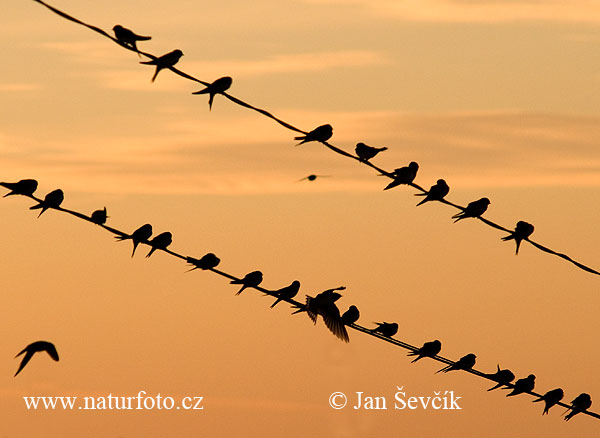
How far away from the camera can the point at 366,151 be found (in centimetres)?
2528

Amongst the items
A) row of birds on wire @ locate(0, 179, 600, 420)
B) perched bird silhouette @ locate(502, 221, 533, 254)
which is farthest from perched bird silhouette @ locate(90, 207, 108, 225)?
perched bird silhouette @ locate(502, 221, 533, 254)

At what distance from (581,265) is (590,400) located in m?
7.74

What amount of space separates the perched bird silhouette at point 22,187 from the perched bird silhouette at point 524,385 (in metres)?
9.06

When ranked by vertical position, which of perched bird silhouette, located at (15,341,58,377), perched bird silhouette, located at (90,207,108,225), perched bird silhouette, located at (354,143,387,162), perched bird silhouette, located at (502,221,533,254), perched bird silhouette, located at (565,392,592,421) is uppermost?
perched bird silhouette, located at (354,143,387,162)

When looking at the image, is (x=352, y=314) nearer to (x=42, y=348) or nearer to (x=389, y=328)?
(x=389, y=328)

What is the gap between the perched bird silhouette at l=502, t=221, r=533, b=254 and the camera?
20172 mm

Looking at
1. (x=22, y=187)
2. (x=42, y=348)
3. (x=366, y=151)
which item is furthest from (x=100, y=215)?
(x=42, y=348)

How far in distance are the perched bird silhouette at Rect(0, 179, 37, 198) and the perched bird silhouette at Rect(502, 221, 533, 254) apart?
7608 mm

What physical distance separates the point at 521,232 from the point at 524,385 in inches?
152

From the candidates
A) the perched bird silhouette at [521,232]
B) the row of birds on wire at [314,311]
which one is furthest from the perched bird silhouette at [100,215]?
the perched bird silhouette at [521,232]

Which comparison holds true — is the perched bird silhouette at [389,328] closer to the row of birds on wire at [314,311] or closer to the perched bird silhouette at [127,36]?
the row of birds on wire at [314,311]

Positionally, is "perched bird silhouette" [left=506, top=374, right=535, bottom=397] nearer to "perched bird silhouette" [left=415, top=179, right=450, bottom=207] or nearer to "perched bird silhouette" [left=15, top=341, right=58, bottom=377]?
"perched bird silhouette" [left=415, top=179, right=450, bottom=207]

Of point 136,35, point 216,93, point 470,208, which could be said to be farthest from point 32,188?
point 470,208

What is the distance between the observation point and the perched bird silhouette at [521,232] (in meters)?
20.2
